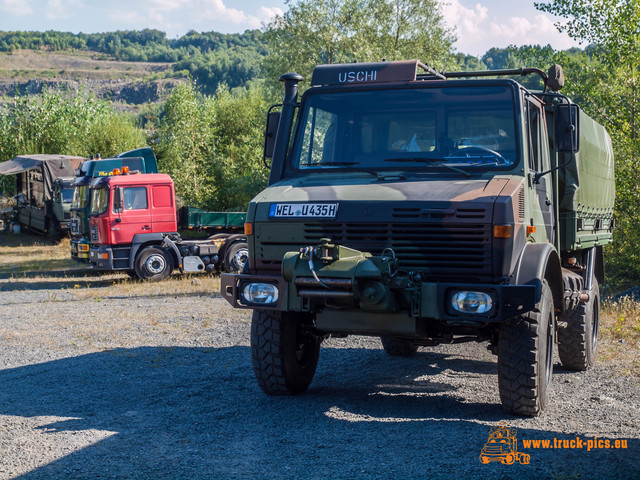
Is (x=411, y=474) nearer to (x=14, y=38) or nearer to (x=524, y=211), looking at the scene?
(x=524, y=211)

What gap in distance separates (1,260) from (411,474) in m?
24.1

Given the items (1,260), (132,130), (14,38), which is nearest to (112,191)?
(1,260)

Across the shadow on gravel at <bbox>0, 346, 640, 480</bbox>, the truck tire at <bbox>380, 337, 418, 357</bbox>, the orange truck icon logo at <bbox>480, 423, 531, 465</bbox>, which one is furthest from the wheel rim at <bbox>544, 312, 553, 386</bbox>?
the truck tire at <bbox>380, 337, 418, 357</bbox>

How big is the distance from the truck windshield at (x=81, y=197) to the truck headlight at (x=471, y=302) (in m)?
16.2

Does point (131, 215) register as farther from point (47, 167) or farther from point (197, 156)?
point (197, 156)

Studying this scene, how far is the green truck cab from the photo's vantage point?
19359 millimetres

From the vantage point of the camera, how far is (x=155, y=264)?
61.1 feet

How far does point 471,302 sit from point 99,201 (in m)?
14.8

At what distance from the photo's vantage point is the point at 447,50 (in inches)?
1115

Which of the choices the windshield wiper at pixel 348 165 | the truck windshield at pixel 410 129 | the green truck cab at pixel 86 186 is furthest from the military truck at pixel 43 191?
the windshield wiper at pixel 348 165

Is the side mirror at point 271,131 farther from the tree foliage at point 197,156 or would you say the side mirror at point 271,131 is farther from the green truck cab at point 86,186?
the tree foliage at point 197,156

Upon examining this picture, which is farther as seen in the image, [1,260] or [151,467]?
[1,260]

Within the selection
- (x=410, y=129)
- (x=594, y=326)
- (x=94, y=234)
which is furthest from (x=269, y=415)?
(x=94, y=234)

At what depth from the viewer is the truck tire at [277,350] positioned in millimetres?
6520
